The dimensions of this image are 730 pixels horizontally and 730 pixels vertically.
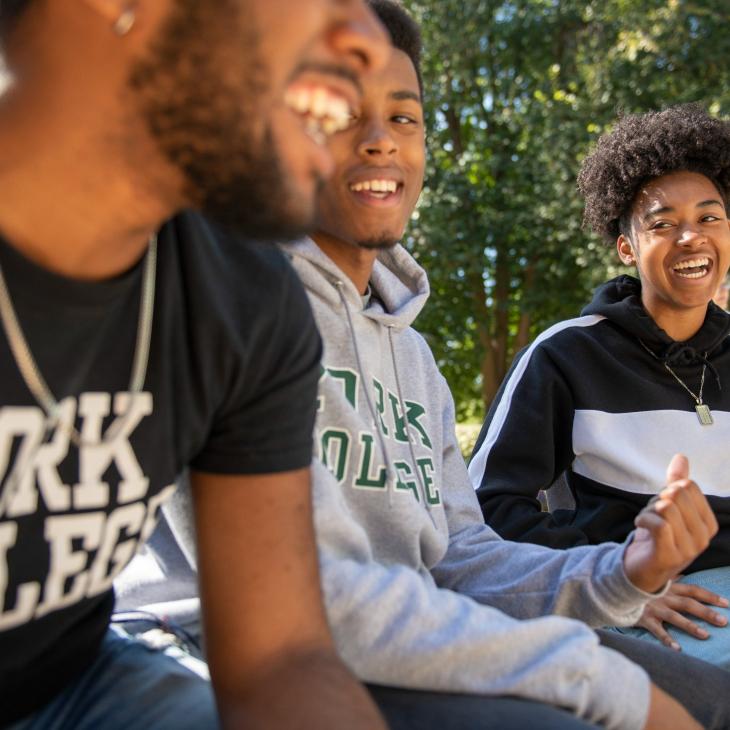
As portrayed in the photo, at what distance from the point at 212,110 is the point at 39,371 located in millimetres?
520

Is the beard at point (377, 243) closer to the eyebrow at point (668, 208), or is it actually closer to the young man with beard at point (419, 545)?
the young man with beard at point (419, 545)

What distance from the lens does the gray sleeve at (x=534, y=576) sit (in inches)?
88.4

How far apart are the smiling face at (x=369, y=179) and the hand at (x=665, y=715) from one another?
1.33 m

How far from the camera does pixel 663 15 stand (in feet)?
32.9

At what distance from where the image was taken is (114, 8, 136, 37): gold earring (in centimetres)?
152

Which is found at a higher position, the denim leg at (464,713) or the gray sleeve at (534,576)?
the gray sleeve at (534,576)

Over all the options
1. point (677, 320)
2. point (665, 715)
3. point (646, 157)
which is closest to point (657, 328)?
point (677, 320)

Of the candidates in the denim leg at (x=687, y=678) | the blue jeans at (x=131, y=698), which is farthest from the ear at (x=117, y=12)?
the denim leg at (x=687, y=678)

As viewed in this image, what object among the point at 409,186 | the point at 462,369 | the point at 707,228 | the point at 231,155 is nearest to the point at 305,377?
the point at 231,155

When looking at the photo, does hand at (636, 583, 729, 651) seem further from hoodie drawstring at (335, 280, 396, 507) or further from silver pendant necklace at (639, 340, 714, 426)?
hoodie drawstring at (335, 280, 396, 507)

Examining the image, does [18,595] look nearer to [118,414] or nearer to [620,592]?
[118,414]

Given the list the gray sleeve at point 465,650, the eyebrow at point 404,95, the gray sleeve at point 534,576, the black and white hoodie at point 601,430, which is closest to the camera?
the gray sleeve at point 465,650

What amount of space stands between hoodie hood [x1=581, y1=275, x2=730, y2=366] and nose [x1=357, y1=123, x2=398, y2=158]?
1.35m

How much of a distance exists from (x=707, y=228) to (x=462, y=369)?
1002cm
